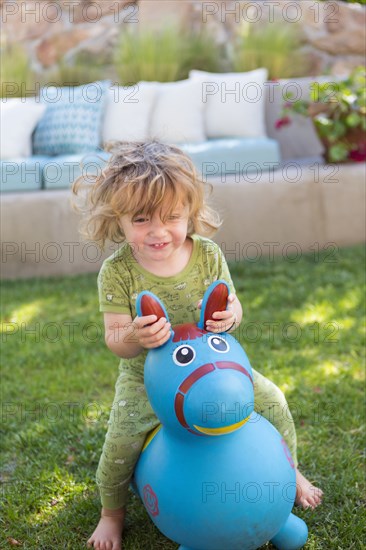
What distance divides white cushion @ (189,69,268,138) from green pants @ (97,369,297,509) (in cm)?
398

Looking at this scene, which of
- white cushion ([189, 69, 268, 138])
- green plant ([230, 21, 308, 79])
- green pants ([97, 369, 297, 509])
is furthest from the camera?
green plant ([230, 21, 308, 79])

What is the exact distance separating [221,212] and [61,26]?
12.6 ft

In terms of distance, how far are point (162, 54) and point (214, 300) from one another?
5.54 m

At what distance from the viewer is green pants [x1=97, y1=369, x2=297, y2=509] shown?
1.88 meters

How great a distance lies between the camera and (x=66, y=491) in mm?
2225

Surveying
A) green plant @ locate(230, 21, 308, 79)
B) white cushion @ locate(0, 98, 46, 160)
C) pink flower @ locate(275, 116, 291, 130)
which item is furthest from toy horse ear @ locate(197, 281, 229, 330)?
green plant @ locate(230, 21, 308, 79)

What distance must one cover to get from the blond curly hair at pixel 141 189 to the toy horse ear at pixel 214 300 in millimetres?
249

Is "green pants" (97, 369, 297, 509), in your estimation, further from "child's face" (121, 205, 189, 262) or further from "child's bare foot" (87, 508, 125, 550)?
"child's face" (121, 205, 189, 262)

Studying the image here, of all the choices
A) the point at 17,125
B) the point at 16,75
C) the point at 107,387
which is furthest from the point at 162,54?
the point at 107,387

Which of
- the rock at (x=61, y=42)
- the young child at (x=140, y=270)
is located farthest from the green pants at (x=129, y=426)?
the rock at (x=61, y=42)

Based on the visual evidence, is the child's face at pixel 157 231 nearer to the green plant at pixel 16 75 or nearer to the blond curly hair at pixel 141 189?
the blond curly hair at pixel 141 189

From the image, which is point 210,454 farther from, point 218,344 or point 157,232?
point 157,232

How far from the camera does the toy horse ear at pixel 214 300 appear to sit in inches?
65.6

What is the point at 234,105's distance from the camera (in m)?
5.70
